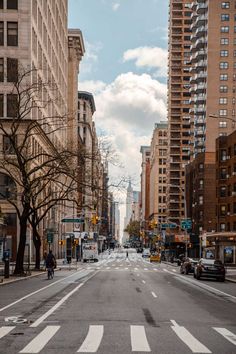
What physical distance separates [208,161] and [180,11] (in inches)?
2413

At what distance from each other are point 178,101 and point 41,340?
15207cm

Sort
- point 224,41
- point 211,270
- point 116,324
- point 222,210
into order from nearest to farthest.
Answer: point 116,324 → point 211,270 → point 222,210 → point 224,41

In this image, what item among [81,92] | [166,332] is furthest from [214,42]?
[166,332]

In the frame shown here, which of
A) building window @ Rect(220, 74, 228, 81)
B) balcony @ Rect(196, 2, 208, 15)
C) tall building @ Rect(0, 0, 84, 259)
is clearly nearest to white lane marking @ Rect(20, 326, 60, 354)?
tall building @ Rect(0, 0, 84, 259)

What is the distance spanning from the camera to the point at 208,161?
11475 cm

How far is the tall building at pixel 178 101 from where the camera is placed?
160 meters

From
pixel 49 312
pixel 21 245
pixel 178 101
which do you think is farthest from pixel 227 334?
pixel 178 101

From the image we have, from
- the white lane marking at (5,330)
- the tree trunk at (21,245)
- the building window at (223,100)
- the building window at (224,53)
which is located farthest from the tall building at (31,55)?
the white lane marking at (5,330)

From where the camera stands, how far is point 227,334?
1377cm

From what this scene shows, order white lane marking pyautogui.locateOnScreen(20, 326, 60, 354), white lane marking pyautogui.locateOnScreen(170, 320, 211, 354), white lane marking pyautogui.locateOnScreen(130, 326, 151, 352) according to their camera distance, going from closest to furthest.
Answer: white lane marking pyautogui.locateOnScreen(20, 326, 60, 354), white lane marking pyautogui.locateOnScreen(130, 326, 151, 352), white lane marking pyautogui.locateOnScreen(170, 320, 211, 354)

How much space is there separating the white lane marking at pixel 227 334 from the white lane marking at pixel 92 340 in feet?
8.77

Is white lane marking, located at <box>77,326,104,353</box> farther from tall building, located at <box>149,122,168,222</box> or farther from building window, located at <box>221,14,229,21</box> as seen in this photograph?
tall building, located at <box>149,122,168,222</box>

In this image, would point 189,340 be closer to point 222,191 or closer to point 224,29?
point 222,191

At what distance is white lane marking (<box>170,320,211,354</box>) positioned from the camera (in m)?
11.5
